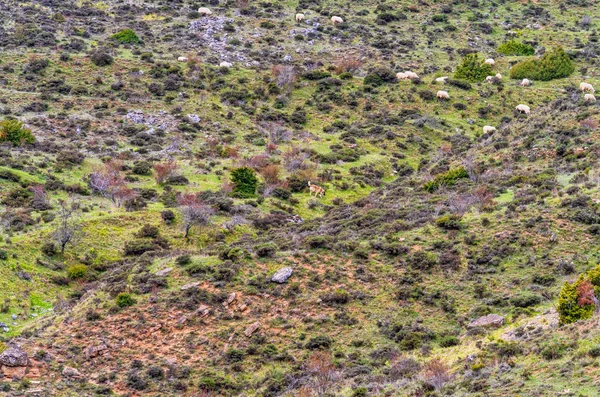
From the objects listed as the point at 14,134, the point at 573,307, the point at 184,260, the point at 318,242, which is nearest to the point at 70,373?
the point at 184,260

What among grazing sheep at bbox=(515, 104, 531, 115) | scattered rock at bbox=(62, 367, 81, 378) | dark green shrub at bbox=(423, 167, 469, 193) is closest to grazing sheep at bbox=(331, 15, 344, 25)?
grazing sheep at bbox=(515, 104, 531, 115)

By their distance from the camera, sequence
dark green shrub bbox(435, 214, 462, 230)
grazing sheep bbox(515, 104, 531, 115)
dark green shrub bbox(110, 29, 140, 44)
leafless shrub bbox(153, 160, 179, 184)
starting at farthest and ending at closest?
dark green shrub bbox(110, 29, 140, 44) < grazing sheep bbox(515, 104, 531, 115) < leafless shrub bbox(153, 160, 179, 184) < dark green shrub bbox(435, 214, 462, 230)

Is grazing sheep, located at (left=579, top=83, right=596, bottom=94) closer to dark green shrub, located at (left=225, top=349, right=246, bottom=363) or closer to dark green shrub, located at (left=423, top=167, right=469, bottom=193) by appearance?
dark green shrub, located at (left=423, top=167, right=469, bottom=193)

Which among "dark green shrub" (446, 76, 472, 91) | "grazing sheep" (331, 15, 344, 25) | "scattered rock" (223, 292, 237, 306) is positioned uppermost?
"scattered rock" (223, 292, 237, 306)

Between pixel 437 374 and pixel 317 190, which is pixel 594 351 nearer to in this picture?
pixel 437 374

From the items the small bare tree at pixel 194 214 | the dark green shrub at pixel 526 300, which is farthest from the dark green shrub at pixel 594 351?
the small bare tree at pixel 194 214

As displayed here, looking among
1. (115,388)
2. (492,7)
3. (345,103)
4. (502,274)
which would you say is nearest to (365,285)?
(502,274)

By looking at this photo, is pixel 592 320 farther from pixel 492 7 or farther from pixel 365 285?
pixel 492 7
